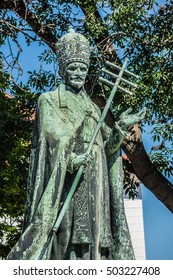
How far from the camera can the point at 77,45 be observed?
616 centimetres

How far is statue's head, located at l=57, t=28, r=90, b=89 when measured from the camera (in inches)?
241

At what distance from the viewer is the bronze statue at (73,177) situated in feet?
18.2

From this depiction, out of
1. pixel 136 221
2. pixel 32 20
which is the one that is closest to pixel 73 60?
pixel 32 20

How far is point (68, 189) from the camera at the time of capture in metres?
5.73

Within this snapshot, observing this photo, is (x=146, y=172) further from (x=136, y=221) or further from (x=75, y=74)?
(x=136, y=221)

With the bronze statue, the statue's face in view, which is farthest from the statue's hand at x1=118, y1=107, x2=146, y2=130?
the statue's face

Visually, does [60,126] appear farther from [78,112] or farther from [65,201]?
[65,201]

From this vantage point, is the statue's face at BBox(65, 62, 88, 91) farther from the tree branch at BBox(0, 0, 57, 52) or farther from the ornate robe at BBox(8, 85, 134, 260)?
the tree branch at BBox(0, 0, 57, 52)

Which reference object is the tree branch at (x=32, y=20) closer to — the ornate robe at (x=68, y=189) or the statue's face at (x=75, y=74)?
the statue's face at (x=75, y=74)

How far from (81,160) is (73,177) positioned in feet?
0.66

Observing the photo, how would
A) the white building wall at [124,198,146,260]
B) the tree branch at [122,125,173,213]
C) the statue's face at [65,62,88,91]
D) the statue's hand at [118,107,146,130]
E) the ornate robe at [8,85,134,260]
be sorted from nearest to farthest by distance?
the ornate robe at [8,85,134,260], the statue's hand at [118,107,146,130], the statue's face at [65,62,88,91], the tree branch at [122,125,173,213], the white building wall at [124,198,146,260]

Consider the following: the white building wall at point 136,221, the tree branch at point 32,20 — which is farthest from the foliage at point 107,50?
the white building wall at point 136,221

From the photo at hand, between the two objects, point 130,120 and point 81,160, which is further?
point 130,120
